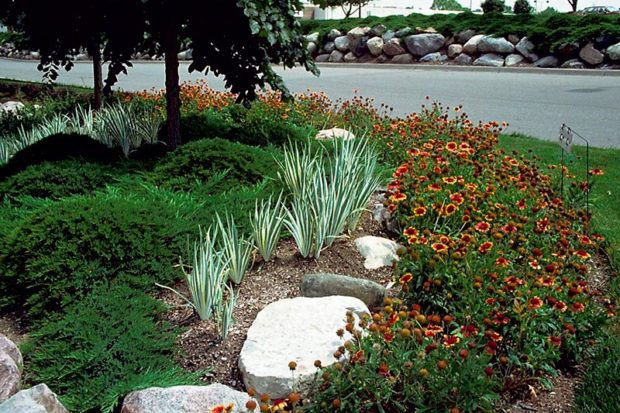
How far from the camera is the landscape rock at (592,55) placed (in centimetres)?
1580

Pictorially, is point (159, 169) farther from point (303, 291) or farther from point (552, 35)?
point (552, 35)

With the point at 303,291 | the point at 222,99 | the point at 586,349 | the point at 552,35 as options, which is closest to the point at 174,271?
the point at 303,291

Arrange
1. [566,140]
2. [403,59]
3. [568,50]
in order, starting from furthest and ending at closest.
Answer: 1. [403,59]
2. [568,50]
3. [566,140]

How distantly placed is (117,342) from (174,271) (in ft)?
2.47

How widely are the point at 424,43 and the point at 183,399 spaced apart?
17873 millimetres

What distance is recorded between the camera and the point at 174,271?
3.83 m

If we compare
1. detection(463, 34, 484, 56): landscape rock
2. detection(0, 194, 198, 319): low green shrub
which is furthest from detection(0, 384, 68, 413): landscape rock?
detection(463, 34, 484, 56): landscape rock

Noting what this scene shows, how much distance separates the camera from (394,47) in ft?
65.6

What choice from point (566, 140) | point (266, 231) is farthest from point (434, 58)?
point (266, 231)

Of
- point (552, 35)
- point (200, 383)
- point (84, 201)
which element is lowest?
point (200, 383)

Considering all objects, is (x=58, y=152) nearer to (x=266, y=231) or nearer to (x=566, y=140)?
(x=266, y=231)

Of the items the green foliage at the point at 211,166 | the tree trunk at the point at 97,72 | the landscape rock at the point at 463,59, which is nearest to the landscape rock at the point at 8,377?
the green foliage at the point at 211,166

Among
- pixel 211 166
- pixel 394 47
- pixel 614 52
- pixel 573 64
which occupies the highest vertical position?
pixel 394 47

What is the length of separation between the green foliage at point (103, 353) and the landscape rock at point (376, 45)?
58.4 ft
